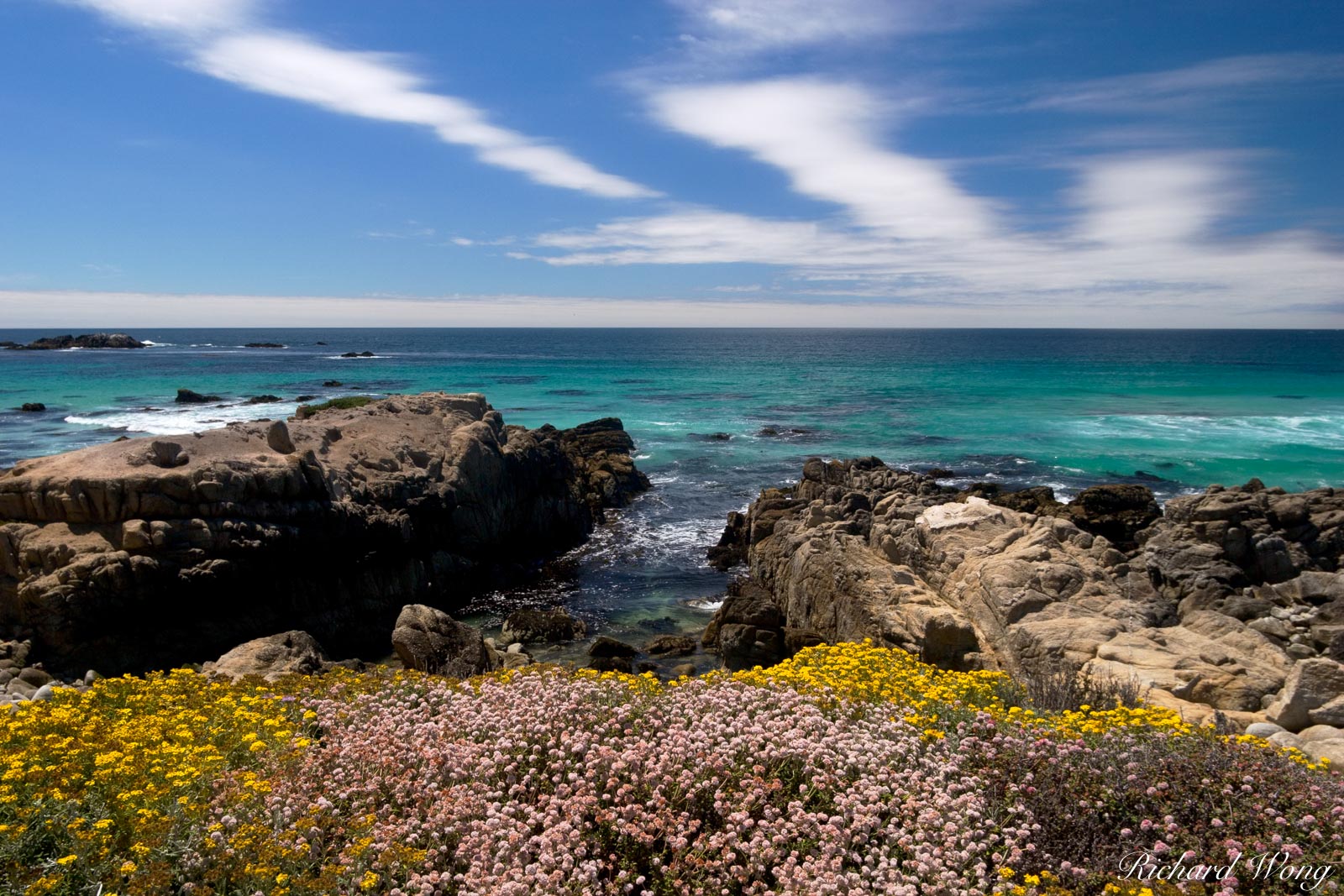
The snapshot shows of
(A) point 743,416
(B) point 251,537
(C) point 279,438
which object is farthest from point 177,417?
(B) point 251,537

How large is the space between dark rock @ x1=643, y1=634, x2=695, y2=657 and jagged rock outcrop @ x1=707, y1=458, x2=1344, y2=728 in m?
0.92

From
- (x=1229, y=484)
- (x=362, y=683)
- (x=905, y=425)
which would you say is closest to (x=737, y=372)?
(x=905, y=425)

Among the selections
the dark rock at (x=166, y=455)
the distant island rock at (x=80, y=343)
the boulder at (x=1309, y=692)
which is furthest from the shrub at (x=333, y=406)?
the distant island rock at (x=80, y=343)

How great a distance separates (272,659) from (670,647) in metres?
8.78

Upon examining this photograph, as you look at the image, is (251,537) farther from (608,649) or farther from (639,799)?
(639,799)

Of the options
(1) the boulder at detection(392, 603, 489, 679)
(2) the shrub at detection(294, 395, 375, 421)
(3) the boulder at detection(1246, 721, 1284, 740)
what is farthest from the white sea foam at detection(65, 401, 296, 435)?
(3) the boulder at detection(1246, 721, 1284, 740)

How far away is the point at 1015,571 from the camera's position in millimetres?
12891

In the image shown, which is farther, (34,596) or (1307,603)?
(1307,603)

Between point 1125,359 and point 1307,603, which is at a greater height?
point 1125,359

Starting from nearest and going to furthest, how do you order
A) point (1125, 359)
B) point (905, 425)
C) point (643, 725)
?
point (643, 725)
point (905, 425)
point (1125, 359)

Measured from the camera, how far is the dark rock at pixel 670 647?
18.1m

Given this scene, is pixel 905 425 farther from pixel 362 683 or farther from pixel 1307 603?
pixel 362 683

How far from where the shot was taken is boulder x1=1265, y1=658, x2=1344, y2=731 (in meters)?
8.58

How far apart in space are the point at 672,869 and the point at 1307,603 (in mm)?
17777
